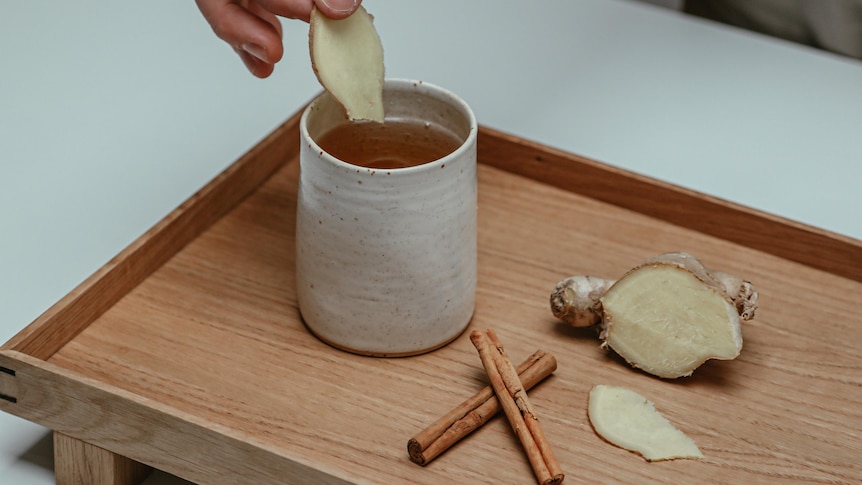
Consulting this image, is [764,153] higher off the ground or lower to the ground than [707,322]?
lower

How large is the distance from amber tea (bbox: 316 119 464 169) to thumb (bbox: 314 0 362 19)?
115 millimetres

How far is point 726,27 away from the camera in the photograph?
5.46 feet

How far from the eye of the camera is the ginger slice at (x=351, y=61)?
83cm

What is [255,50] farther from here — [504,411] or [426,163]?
[504,411]

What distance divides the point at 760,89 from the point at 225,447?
39.5 inches

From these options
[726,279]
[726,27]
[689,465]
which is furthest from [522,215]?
[726,27]

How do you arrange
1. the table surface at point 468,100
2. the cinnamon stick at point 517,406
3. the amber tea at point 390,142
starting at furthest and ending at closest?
the table surface at point 468,100 → the amber tea at point 390,142 → the cinnamon stick at point 517,406

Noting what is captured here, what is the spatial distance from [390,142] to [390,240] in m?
0.11

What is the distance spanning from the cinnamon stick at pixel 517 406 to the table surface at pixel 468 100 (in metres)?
0.44

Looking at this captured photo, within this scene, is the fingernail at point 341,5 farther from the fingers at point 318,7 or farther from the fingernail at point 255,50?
the fingernail at point 255,50

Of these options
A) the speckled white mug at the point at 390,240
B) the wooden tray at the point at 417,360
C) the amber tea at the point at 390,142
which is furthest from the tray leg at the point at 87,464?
the amber tea at the point at 390,142

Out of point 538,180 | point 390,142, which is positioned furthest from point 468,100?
point 390,142

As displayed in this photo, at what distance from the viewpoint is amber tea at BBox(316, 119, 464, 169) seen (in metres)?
0.92

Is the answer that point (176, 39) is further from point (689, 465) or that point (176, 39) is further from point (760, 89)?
point (689, 465)
